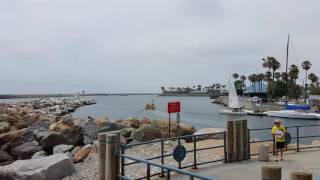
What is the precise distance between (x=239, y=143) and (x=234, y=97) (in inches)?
2918

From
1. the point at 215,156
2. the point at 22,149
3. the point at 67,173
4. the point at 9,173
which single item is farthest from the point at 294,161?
the point at 22,149

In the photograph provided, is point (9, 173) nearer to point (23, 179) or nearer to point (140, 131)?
point (23, 179)

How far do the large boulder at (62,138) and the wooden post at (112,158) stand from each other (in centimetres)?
1652

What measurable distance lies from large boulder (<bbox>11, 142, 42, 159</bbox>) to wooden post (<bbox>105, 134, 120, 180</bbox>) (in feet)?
49.7

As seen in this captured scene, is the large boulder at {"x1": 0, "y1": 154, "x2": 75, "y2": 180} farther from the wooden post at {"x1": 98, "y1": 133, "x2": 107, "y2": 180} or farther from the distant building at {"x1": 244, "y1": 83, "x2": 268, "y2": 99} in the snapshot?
the distant building at {"x1": 244, "y1": 83, "x2": 268, "y2": 99}

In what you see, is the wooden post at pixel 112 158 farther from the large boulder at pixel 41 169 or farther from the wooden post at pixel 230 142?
the large boulder at pixel 41 169

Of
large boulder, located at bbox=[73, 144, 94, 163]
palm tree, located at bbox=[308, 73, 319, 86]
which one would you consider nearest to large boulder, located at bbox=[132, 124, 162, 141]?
large boulder, located at bbox=[73, 144, 94, 163]

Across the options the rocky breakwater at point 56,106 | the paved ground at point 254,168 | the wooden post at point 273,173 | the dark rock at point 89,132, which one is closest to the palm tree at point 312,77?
the rocky breakwater at point 56,106

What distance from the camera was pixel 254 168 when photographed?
42.8ft

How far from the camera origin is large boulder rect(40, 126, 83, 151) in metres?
26.2

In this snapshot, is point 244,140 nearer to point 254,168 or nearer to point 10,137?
point 254,168

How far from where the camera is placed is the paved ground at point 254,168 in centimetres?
1200

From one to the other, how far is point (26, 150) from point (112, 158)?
16018 millimetres

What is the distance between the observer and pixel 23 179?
14.6 meters
